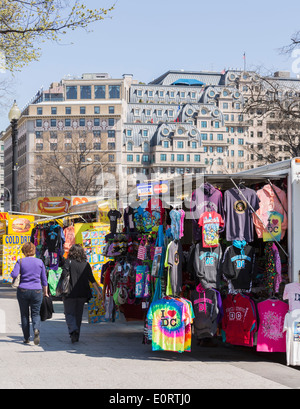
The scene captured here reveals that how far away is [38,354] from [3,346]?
117 cm

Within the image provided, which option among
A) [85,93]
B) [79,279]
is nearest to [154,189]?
[79,279]

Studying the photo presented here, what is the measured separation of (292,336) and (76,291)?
379cm

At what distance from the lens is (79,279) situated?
11477mm

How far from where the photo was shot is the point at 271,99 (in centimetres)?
2839

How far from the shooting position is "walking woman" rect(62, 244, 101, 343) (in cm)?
1138

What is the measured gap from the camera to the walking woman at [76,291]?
37.3 ft

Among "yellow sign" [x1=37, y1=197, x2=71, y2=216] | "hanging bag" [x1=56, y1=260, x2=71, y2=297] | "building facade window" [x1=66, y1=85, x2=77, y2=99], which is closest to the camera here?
"hanging bag" [x1=56, y1=260, x2=71, y2=297]

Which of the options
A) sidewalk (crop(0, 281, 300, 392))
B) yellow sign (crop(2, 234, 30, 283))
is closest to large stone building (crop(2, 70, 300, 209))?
yellow sign (crop(2, 234, 30, 283))

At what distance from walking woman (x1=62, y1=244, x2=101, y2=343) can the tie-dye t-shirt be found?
1911 mm

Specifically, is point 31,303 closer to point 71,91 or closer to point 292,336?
point 292,336

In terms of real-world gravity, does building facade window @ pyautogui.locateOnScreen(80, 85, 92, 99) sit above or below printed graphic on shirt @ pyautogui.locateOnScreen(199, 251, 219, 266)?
above

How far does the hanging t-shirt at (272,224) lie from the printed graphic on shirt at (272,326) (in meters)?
1.13

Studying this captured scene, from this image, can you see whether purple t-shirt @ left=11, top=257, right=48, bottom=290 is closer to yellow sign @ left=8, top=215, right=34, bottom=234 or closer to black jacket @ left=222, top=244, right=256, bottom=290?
black jacket @ left=222, top=244, right=256, bottom=290

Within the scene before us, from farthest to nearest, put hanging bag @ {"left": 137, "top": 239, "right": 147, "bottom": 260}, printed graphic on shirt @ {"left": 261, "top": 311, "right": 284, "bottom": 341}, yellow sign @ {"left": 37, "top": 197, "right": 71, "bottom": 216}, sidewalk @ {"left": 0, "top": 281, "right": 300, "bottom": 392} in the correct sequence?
yellow sign @ {"left": 37, "top": 197, "right": 71, "bottom": 216} → hanging bag @ {"left": 137, "top": 239, "right": 147, "bottom": 260} → printed graphic on shirt @ {"left": 261, "top": 311, "right": 284, "bottom": 341} → sidewalk @ {"left": 0, "top": 281, "right": 300, "bottom": 392}
